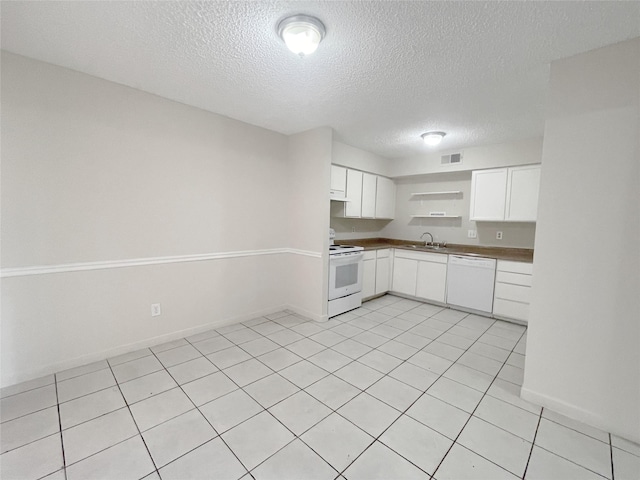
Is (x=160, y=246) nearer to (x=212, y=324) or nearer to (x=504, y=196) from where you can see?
(x=212, y=324)

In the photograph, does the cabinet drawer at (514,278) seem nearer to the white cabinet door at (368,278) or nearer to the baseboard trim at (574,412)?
the white cabinet door at (368,278)

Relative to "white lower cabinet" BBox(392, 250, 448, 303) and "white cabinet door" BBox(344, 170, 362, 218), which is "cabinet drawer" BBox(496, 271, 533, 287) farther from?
"white cabinet door" BBox(344, 170, 362, 218)

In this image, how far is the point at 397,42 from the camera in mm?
1750

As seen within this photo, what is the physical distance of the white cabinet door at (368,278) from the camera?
167 inches

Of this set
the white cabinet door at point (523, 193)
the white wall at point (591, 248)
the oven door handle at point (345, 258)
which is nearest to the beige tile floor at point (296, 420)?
the white wall at point (591, 248)

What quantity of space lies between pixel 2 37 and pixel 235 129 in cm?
180

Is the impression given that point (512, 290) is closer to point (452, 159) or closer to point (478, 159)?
point (478, 159)

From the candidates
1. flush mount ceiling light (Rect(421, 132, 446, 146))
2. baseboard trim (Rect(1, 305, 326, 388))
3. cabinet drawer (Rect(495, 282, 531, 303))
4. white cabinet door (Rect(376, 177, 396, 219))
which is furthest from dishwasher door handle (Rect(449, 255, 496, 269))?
baseboard trim (Rect(1, 305, 326, 388))

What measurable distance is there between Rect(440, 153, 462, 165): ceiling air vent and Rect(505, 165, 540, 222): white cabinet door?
0.72 m

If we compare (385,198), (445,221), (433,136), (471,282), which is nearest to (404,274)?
(471,282)

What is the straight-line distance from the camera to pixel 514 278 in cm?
357

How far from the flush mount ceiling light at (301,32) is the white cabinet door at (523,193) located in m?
3.40

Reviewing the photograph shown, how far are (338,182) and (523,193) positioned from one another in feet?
8.26

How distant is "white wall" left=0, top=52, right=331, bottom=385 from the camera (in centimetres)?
206
